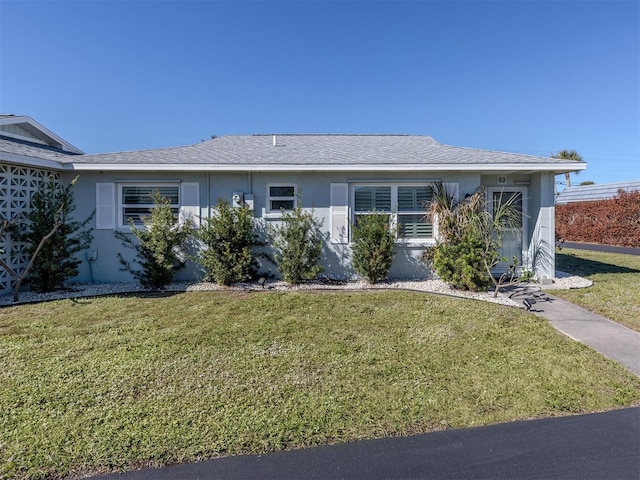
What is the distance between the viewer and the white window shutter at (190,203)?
28.1ft

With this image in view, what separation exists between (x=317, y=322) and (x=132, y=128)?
19.1 m

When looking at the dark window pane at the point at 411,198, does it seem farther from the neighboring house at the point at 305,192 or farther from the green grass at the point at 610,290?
the green grass at the point at 610,290

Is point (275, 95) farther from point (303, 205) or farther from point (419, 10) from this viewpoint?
point (303, 205)

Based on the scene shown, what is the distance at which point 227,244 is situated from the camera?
7.71m

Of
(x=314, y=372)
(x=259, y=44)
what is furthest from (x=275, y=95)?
(x=314, y=372)

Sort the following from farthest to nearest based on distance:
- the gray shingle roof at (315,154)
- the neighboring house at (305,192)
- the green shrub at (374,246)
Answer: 1. the neighboring house at (305,192)
2. the gray shingle roof at (315,154)
3. the green shrub at (374,246)

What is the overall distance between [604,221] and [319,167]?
19.6 metres

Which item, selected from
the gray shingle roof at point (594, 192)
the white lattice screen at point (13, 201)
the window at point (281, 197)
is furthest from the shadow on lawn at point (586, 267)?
the white lattice screen at point (13, 201)

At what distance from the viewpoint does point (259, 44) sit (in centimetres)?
1248

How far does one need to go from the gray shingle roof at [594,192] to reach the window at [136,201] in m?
23.5

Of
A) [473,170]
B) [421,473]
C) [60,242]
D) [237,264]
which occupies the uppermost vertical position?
[473,170]

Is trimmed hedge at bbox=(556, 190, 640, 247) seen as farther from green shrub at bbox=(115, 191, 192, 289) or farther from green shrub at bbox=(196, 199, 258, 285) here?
green shrub at bbox=(115, 191, 192, 289)

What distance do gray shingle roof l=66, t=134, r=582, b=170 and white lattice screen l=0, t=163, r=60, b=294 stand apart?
3.60 feet

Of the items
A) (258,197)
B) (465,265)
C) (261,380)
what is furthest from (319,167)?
(261,380)
